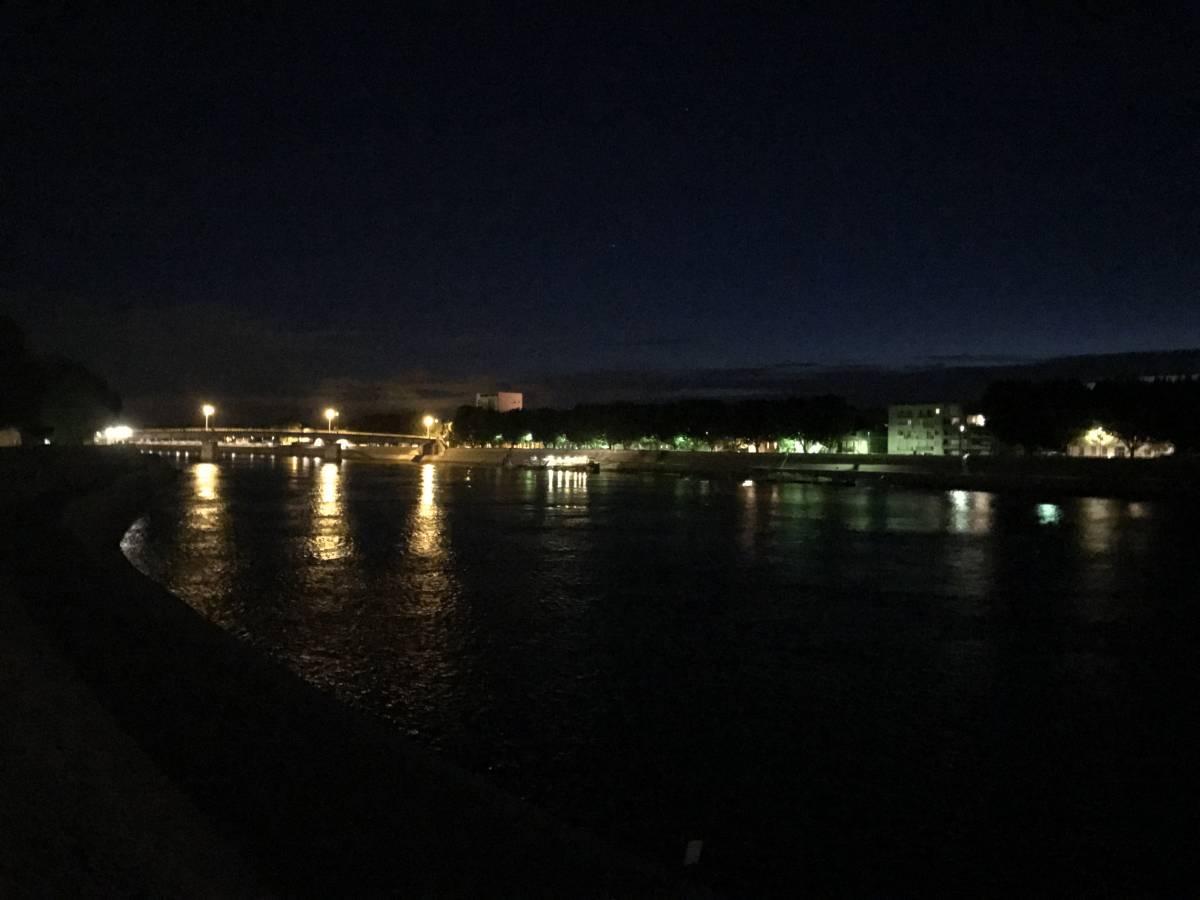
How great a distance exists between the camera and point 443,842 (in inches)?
206

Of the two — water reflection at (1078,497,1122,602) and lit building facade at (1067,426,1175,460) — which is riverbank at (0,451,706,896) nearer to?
water reflection at (1078,497,1122,602)

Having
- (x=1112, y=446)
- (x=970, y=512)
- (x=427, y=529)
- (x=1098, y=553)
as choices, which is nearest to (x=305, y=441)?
(x=1112, y=446)

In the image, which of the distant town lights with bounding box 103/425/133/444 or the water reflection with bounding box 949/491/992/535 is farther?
the distant town lights with bounding box 103/425/133/444

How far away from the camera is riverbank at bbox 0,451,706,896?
4.64m

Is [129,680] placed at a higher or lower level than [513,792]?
higher

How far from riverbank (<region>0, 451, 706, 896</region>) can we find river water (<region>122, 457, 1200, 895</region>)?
4.30 ft

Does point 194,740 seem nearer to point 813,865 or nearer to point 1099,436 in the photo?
point 813,865

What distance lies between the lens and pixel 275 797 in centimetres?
570

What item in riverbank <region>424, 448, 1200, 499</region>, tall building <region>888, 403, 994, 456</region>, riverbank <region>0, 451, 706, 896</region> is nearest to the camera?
riverbank <region>0, 451, 706, 896</region>

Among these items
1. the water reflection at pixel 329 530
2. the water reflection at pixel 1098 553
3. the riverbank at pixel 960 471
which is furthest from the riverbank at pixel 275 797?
the riverbank at pixel 960 471

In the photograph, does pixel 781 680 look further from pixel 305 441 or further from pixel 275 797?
pixel 305 441

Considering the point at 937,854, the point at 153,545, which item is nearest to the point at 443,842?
the point at 937,854

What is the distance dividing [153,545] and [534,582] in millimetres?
12321

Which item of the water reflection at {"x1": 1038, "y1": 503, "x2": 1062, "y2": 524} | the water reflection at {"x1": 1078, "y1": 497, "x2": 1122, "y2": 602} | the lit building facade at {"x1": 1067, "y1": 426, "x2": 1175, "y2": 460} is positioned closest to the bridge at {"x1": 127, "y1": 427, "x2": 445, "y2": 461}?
the lit building facade at {"x1": 1067, "y1": 426, "x2": 1175, "y2": 460}
